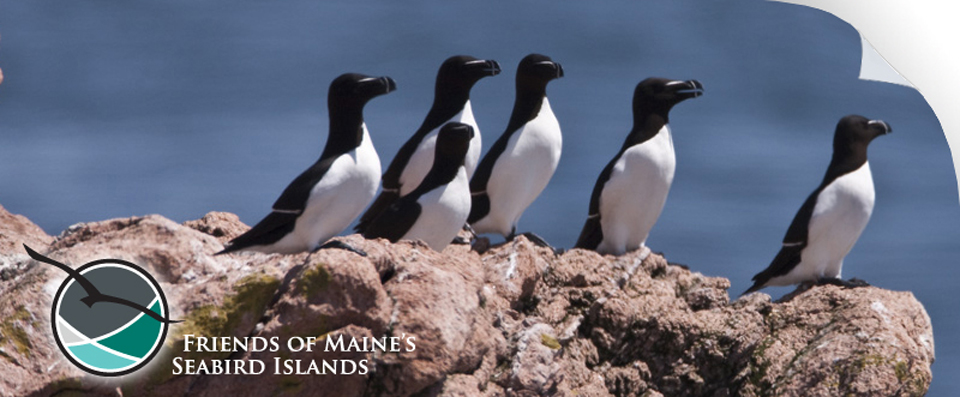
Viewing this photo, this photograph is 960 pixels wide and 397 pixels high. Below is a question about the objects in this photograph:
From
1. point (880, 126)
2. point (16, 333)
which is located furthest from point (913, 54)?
point (16, 333)

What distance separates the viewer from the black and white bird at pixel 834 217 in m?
10.4

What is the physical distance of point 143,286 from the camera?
7191 mm

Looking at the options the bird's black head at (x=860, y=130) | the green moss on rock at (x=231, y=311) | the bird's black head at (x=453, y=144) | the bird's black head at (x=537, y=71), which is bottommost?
the green moss on rock at (x=231, y=311)

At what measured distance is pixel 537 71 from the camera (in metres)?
10.5

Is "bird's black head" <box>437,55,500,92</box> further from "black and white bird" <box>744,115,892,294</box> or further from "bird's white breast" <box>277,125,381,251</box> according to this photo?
"black and white bird" <box>744,115,892,294</box>

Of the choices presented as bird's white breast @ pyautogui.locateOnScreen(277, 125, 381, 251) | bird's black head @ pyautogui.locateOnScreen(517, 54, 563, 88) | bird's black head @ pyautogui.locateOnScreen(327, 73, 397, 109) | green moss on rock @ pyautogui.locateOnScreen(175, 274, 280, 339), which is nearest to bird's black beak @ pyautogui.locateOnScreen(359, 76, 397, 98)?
bird's black head @ pyautogui.locateOnScreen(327, 73, 397, 109)

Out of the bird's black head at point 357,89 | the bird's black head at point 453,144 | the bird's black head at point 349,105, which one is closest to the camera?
the bird's black head at point 349,105

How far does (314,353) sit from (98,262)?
1197 mm

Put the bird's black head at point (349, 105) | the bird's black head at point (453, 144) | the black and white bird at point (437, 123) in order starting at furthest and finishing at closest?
the black and white bird at point (437, 123) → the bird's black head at point (453, 144) → the bird's black head at point (349, 105)

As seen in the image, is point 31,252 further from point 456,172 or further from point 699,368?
point 699,368

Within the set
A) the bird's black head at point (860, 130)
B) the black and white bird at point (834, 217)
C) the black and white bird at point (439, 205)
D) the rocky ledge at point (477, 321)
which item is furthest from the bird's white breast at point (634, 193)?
the black and white bird at point (439, 205)

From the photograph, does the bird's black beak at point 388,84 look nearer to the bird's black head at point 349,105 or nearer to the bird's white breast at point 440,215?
the bird's black head at point 349,105

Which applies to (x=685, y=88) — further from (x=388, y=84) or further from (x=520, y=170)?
(x=388, y=84)

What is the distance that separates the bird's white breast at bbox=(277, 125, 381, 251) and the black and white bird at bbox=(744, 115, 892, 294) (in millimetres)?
3452
